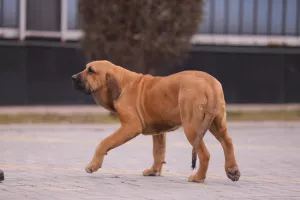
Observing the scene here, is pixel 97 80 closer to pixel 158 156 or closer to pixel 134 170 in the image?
pixel 158 156

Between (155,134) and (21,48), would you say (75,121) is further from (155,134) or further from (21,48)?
(155,134)

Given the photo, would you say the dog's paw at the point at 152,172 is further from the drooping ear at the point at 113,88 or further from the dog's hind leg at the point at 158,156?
the drooping ear at the point at 113,88

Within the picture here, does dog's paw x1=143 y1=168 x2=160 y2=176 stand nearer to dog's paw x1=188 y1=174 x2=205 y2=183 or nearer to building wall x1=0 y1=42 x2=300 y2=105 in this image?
dog's paw x1=188 y1=174 x2=205 y2=183

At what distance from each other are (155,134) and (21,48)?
889 inches

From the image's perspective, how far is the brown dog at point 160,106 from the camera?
9.25 meters

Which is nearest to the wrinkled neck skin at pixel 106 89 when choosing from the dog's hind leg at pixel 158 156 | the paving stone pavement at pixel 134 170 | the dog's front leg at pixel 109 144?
the dog's front leg at pixel 109 144

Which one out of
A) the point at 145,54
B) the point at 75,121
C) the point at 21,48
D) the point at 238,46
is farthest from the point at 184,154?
the point at 238,46

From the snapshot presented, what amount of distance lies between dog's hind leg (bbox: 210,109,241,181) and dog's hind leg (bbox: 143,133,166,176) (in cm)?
81

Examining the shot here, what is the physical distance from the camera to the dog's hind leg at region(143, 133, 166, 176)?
10.0 meters

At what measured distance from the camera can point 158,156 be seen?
10.0 meters

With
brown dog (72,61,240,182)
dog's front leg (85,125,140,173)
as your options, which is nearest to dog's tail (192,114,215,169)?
brown dog (72,61,240,182)

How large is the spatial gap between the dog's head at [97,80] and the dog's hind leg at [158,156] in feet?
2.62

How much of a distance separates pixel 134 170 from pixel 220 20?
999 inches

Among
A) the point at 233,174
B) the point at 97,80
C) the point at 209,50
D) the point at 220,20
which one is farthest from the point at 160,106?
the point at 220,20
